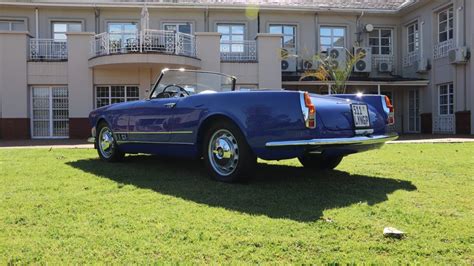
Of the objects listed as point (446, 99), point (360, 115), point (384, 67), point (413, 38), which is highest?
point (413, 38)

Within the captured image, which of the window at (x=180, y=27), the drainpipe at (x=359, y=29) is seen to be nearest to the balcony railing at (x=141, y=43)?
the window at (x=180, y=27)

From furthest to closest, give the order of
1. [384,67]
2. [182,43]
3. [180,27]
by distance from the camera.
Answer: [384,67] → [180,27] → [182,43]

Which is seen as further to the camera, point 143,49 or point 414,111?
point 414,111

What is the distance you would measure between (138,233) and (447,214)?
8.58 ft

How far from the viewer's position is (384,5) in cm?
2186

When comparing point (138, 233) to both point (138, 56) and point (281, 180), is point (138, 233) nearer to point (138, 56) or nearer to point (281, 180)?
point (281, 180)

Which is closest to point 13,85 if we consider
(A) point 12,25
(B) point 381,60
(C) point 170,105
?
(A) point 12,25

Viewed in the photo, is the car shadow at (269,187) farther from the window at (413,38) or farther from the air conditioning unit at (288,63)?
the window at (413,38)

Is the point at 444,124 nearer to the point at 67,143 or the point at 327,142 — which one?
the point at 67,143

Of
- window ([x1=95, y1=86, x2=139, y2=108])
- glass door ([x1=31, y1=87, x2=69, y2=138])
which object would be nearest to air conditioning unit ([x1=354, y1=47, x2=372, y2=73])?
window ([x1=95, y1=86, x2=139, y2=108])

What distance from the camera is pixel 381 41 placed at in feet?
71.6

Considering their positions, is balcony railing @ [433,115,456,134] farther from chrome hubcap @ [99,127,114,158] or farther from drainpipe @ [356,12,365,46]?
chrome hubcap @ [99,127,114,158]

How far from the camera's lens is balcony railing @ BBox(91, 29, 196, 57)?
50.1 ft

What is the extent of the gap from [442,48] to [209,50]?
10.0 metres
